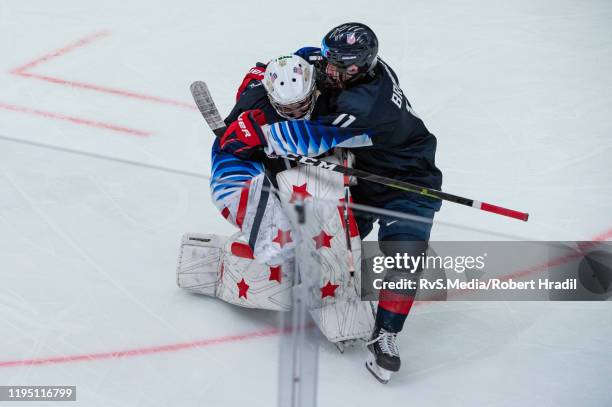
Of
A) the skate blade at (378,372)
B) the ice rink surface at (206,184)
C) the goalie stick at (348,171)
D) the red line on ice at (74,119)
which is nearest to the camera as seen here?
the ice rink surface at (206,184)

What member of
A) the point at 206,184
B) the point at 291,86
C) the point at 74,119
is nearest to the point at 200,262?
the point at 206,184

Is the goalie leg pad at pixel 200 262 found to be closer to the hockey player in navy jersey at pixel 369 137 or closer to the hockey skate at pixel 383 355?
the hockey player in navy jersey at pixel 369 137

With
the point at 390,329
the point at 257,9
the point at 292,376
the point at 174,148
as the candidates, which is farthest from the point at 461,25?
the point at 292,376

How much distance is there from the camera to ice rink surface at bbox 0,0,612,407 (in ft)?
8.23

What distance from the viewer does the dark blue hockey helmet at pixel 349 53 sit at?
2.82 metres

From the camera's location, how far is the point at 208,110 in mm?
2980

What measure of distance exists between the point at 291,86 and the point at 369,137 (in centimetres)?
29

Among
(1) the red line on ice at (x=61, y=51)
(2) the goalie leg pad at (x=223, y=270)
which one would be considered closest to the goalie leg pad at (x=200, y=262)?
(2) the goalie leg pad at (x=223, y=270)

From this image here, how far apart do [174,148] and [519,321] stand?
74.8 inches

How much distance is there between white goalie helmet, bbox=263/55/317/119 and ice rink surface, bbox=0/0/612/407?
13.7 inches

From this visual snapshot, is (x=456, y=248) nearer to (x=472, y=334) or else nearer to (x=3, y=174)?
(x=472, y=334)

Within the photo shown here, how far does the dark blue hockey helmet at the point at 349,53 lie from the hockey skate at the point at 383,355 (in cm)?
77

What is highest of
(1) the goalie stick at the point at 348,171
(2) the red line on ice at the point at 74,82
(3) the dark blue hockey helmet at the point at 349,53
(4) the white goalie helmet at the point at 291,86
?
(2) the red line on ice at the point at 74,82

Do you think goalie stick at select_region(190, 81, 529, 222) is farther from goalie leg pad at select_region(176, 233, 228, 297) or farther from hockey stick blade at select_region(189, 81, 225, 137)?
goalie leg pad at select_region(176, 233, 228, 297)
